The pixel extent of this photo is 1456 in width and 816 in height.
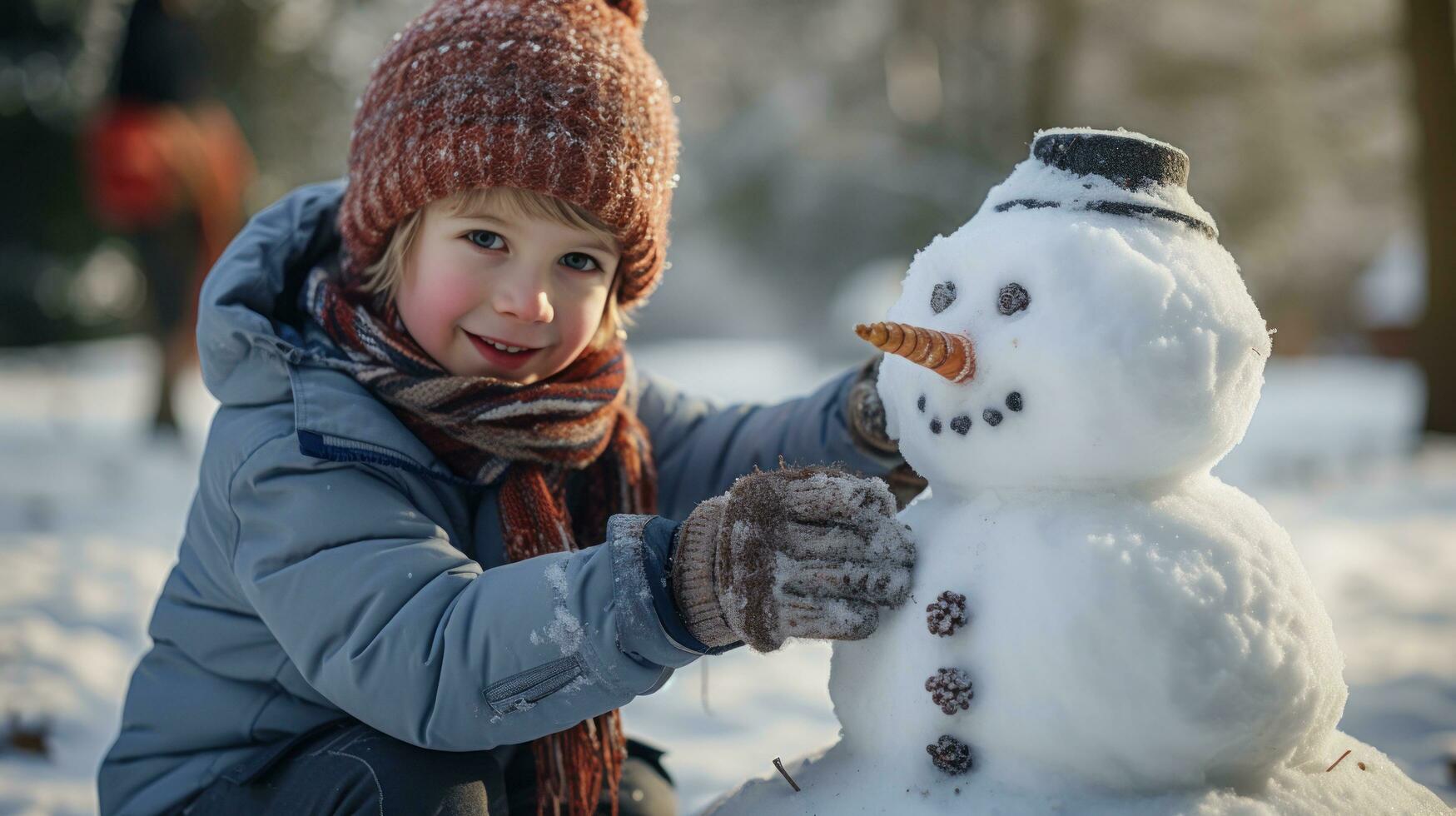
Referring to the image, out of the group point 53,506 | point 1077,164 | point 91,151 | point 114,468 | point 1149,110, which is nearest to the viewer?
point 1077,164

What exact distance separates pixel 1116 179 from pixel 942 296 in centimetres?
23

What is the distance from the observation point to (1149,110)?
10789 millimetres

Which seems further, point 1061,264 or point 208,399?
point 208,399

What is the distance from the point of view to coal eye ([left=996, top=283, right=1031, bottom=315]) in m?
1.11

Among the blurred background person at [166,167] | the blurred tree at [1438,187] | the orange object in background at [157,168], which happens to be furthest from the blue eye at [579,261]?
the blurred tree at [1438,187]

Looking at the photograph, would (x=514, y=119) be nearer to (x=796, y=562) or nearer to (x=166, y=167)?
(x=796, y=562)

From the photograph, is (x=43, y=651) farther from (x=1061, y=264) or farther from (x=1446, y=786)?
(x=1446, y=786)

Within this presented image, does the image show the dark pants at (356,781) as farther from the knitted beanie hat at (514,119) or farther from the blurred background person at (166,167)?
the blurred background person at (166,167)

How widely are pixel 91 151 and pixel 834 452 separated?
5.34 m

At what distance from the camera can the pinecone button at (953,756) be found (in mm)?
1091

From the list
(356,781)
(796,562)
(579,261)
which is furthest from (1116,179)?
(356,781)

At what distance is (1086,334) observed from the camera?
106 cm

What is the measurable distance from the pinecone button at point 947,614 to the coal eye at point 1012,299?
31cm

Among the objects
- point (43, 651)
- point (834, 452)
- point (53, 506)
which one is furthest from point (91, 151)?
point (834, 452)
